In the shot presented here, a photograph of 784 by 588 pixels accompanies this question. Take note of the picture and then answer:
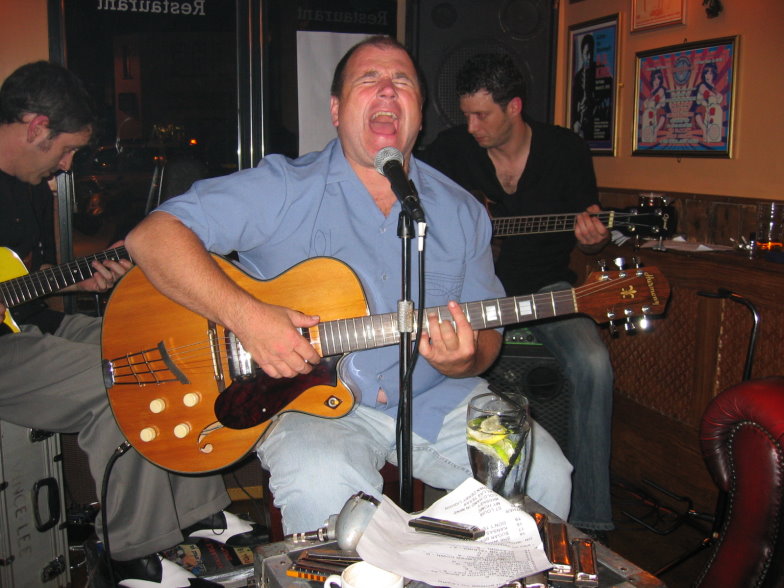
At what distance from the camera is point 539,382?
8.54 ft

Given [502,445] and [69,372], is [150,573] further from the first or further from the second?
[502,445]

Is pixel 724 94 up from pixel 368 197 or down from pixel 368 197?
up

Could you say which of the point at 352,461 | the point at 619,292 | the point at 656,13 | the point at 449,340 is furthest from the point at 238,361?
the point at 656,13

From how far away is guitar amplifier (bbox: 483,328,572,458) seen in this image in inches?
102

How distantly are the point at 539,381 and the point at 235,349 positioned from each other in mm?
1368

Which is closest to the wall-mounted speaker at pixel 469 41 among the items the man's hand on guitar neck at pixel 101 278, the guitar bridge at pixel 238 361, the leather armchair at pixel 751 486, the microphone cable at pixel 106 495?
the man's hand on guitar neck at pixel 101 278

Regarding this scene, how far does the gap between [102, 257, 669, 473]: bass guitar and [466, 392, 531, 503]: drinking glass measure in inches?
15.5

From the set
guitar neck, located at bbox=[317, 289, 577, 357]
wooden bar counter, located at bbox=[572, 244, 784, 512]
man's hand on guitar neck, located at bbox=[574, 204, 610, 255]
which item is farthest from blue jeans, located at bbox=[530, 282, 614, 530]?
guitar neck, located at bbox=[317, 289, 577, 357]

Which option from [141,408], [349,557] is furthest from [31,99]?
[349,557]

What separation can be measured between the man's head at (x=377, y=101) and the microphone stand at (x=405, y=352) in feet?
2.00

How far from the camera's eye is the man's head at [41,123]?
249 cm

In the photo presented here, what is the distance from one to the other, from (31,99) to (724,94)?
279cm

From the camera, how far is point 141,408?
1732 millimetres

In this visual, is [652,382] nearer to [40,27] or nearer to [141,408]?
[141,408]
